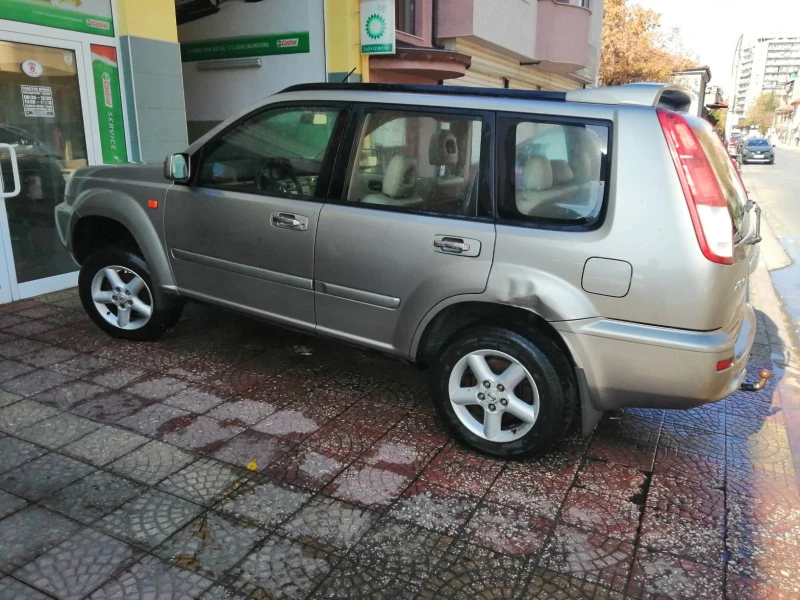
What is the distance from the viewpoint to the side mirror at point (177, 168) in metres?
4.20

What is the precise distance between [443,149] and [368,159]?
483mm

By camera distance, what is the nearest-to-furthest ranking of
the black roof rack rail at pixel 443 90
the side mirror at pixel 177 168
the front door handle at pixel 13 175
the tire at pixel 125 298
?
the black roof rack rail at pixel 443 90 < the side mirror at pixel 177 168 < the tire at pixel 125 298 < the front door handle at pixel 13 175

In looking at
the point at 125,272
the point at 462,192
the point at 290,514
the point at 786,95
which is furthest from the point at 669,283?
the point at 786,95

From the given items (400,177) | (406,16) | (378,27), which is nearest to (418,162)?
(400,177)

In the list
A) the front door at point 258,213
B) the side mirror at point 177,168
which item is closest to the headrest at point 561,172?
the front door at point 258,213

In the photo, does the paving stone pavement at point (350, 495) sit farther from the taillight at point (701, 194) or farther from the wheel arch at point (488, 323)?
the taillight at point (701, 194)

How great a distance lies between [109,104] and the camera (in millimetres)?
6598

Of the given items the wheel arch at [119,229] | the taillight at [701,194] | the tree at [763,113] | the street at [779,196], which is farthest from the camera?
the tree at [763,113]

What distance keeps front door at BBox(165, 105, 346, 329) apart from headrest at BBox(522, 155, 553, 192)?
3.75 ft

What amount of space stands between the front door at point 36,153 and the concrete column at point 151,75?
0.49 m

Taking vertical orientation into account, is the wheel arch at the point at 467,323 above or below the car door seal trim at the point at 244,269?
below

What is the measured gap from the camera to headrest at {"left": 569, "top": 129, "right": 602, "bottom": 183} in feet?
9.79

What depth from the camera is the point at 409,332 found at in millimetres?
3510

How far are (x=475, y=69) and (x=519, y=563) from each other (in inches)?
511
